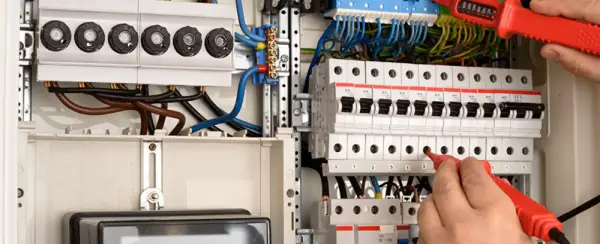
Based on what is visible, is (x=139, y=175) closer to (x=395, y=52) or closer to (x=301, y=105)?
(x=301, y=105)

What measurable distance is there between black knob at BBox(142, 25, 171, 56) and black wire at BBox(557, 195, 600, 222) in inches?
49.2

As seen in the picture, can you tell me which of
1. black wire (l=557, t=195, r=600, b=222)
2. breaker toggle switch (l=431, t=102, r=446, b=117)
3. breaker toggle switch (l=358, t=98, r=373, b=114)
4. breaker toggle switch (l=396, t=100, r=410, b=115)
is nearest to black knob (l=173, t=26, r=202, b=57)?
breaker toggle switch (l=358, t=98, r=373, b=114)

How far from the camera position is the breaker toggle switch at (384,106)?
2.22 metres

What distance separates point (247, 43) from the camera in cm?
227

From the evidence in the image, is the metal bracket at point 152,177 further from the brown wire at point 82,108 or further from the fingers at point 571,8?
the fingers at point 571,8

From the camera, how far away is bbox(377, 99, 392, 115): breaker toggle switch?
87.6 inches

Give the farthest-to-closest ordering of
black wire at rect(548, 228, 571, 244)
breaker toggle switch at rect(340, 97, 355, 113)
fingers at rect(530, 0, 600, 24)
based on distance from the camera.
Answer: breaker toggle switch at rect(340, 97, 355, 113) → fingers at rect(530, 0, 600, 24) → black wire at rect(548, 228, 571, 244)

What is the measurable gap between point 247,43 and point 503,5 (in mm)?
753

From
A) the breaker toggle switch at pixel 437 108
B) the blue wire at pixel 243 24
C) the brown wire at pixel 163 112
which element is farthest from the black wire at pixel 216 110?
the breaker toggle switch at pixel 437 108

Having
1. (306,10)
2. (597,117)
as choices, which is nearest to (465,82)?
(597,117)

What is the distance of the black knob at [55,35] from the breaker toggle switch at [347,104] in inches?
30.6

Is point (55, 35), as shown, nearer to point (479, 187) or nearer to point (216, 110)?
point (216, 110)

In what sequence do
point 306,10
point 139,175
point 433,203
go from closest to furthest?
point 433,203
point 139,175
point 306,10

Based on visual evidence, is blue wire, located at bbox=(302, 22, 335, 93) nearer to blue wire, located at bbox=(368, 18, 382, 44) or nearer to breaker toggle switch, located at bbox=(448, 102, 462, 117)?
blue wire, located at bbox=(368, 18, 382, 44)
